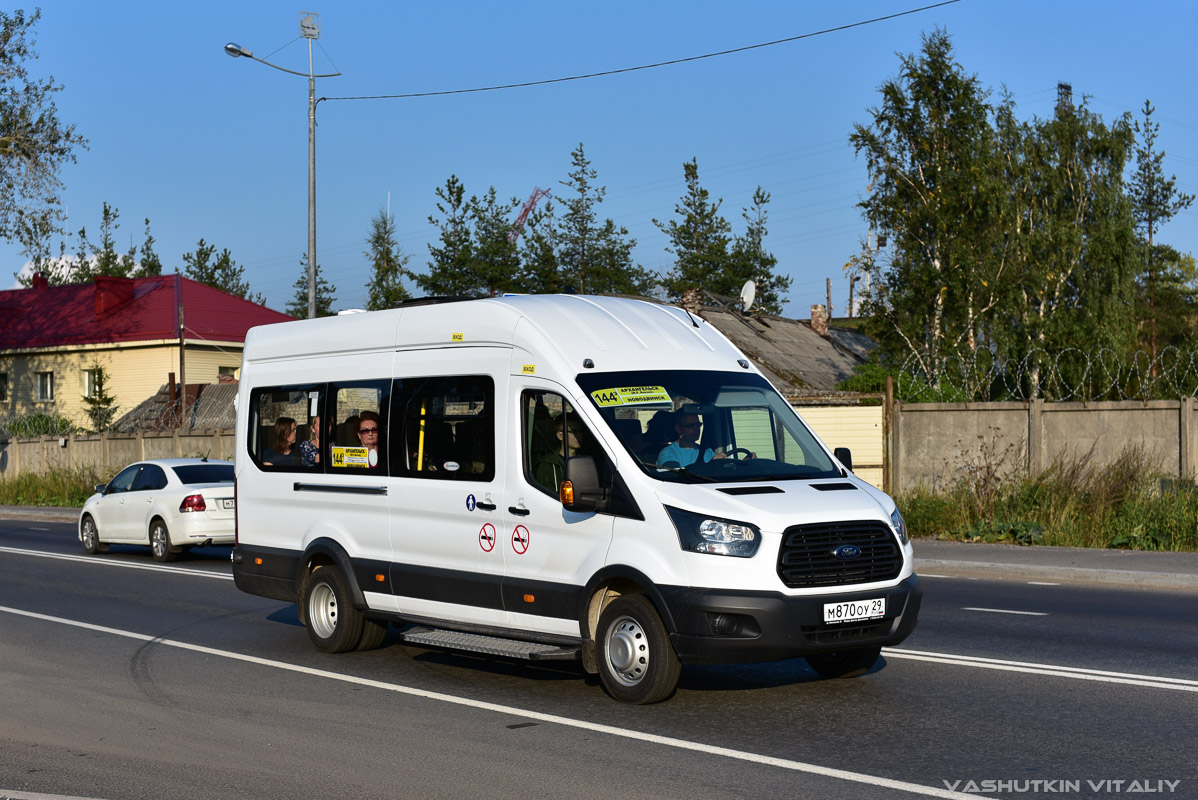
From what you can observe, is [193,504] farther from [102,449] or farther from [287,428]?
[102,449]

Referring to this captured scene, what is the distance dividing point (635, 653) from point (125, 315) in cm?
5455

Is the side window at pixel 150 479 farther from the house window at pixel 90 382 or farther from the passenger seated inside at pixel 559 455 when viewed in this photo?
the house window at pixel 90 382

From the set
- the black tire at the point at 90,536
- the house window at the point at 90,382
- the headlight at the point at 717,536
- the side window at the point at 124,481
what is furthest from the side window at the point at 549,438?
the house window at the point at 90,382

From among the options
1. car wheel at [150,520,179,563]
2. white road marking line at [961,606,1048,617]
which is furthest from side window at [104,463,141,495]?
white road marking line at [961,606,1048,617]

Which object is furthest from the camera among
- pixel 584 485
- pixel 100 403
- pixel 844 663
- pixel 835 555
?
pixel 100 403

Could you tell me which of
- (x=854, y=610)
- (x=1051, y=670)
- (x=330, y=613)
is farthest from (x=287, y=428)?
(x=1051, y=670)

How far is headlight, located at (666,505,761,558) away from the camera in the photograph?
759 cm

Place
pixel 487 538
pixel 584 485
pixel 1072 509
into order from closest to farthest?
pixel 584 485 → pixel 487 538 → pixel 1072 509

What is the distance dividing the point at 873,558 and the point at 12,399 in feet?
193

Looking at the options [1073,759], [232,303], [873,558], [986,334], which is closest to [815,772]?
[1073,759]

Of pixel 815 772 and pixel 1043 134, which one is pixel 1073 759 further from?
pixel 1043 134

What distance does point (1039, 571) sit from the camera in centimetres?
1571

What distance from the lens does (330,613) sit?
1060 cm

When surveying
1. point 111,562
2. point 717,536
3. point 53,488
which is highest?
point 717,536
